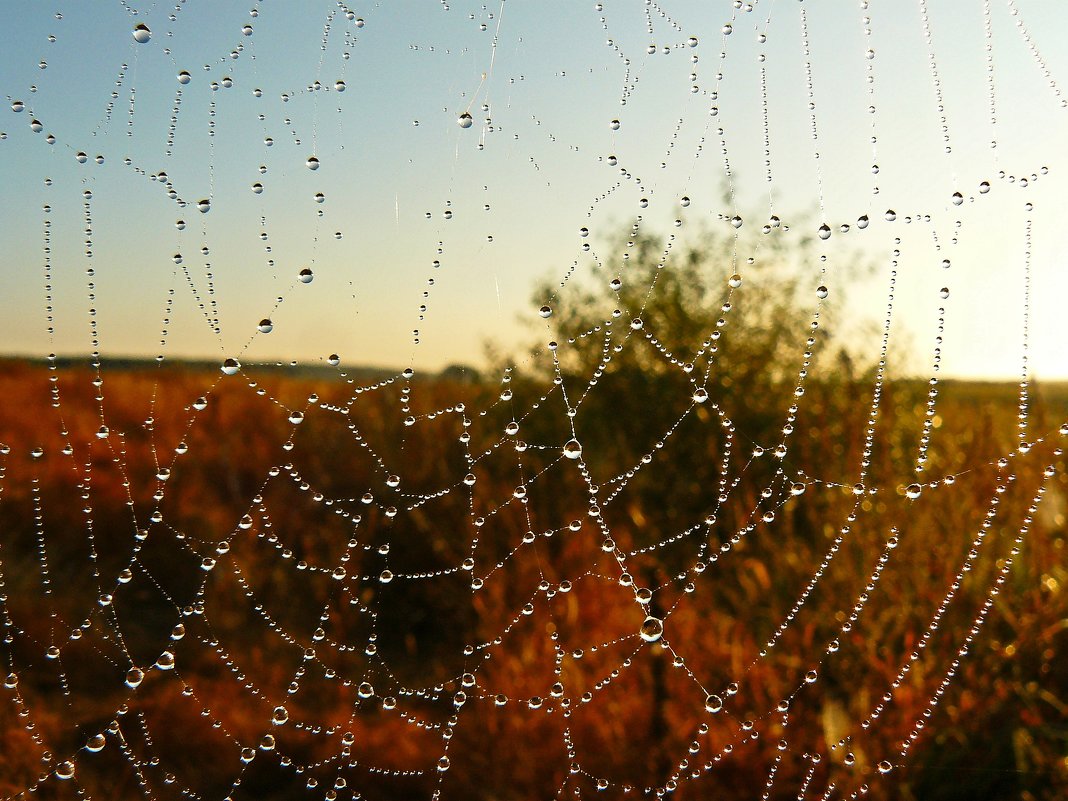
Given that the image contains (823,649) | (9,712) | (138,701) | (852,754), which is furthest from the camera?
(138,701)

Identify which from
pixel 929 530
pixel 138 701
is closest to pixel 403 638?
pixel 138 701

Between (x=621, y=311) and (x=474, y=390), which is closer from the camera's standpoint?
(x=621, y=311)

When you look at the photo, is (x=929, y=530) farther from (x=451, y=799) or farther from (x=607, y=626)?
(x=451, y=799)

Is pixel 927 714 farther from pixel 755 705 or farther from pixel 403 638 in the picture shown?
pixel 403 638

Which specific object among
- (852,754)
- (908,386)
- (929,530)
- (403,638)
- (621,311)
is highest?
(621,311)

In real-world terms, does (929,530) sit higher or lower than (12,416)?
lower

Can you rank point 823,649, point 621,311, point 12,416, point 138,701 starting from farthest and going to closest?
point 12,416, point 621,311, point 138,701, point 823,649
